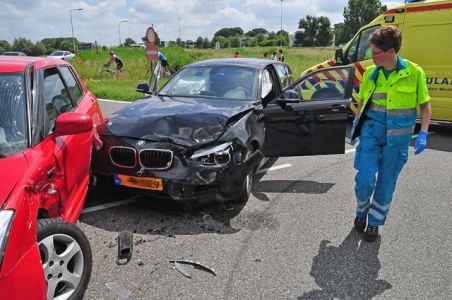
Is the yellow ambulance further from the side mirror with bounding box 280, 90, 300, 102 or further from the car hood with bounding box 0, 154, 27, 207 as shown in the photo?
the car hood with bounding box 0, 154, 27, 207

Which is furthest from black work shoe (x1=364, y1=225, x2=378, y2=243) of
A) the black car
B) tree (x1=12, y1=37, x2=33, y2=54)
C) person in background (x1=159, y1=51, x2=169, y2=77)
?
tree (x1=12, y1=37, x2=33, y2=54)

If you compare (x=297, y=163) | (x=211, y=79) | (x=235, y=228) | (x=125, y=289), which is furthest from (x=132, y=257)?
(x=297, y=163)

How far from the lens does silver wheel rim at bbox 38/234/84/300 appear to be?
239 centimetres

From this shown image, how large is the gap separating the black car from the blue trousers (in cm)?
116

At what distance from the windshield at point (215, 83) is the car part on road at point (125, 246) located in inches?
88.6

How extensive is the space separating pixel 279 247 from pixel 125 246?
137 centimetres

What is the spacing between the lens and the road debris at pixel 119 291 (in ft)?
Answer: 9.35

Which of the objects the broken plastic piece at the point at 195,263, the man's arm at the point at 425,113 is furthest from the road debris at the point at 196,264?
the man's arm at the point at 425,113

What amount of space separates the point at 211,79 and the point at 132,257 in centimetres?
292

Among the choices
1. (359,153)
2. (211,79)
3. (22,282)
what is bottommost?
(22,282)

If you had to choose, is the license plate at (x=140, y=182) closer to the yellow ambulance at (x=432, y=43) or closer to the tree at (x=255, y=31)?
the yellow ambulance at (x=432, y=43)

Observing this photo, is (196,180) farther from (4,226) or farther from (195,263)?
(4,226)

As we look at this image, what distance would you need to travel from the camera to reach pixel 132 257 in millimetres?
3379

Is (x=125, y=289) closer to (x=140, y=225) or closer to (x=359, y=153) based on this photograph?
(x=140, y=225)
